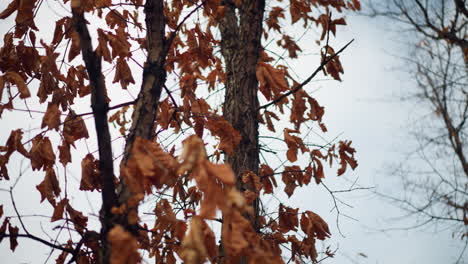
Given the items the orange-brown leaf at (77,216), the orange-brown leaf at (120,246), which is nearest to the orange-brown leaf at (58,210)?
the orange-brown leaf at (77,216)

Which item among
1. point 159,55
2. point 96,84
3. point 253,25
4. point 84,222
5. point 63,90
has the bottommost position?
point 84,222

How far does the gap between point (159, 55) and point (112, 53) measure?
449 millimetres

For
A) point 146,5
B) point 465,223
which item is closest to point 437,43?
point 465,223

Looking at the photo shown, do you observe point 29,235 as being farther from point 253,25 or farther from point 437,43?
point 437,43

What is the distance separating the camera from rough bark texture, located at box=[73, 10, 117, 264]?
2.94 ft

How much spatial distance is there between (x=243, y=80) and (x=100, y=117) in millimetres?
1311

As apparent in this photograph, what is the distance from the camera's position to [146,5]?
116cm

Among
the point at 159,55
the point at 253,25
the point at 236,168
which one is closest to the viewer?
the point at 159,55

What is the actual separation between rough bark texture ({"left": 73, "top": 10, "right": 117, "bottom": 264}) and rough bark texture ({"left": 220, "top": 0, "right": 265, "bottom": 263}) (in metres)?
0.97

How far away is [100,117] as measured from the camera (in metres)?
0.92

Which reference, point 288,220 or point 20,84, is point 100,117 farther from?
point 288,220

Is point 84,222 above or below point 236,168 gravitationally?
below

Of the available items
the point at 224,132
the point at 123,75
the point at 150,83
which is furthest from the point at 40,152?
the point at 224,132

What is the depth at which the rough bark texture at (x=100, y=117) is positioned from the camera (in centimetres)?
90
